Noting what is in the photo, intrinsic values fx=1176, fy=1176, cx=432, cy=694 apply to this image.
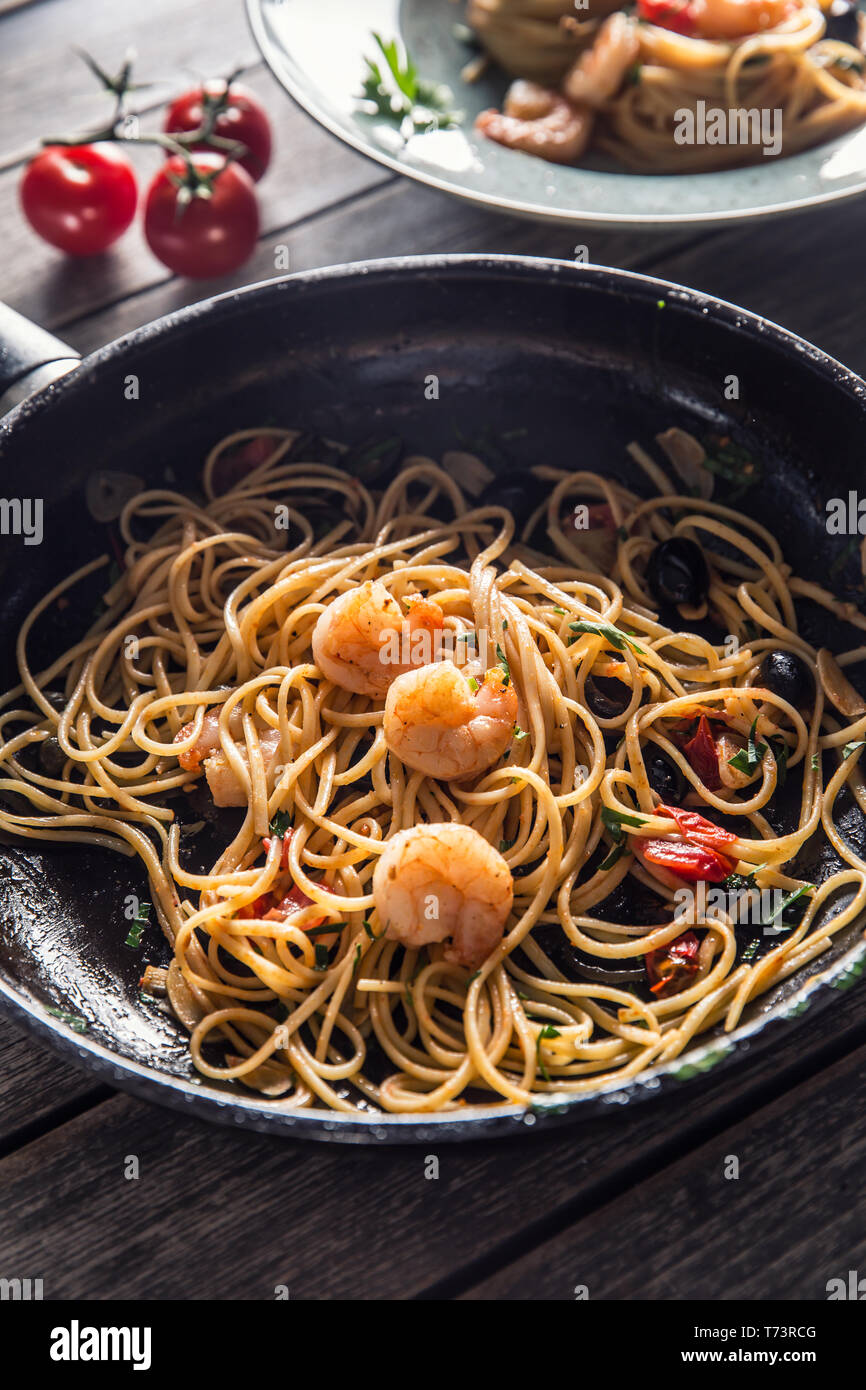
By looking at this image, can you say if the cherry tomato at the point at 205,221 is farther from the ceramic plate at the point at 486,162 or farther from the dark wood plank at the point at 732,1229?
the dark wood plank at the point at 732,1229

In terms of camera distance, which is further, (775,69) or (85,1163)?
(775,69)

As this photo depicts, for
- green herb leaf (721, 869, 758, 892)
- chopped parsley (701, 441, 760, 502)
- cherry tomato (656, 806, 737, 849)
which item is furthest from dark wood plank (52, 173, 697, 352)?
green herb leaf (721, 869, 758, 892)

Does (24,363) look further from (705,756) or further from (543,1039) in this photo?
(543,1039)

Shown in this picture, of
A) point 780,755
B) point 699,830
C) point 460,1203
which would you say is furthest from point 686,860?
point 460,1203

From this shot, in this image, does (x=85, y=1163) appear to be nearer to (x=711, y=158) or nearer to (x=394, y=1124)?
(x=394, y=1124)

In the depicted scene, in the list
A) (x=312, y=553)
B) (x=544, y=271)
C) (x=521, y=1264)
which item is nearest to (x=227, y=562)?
(x=312, y=553)

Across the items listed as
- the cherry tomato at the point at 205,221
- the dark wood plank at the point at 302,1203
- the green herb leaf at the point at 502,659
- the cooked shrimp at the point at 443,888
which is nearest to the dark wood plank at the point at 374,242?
the cherry tomato at the point at 205,221

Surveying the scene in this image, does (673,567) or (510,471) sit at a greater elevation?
(510,471)
